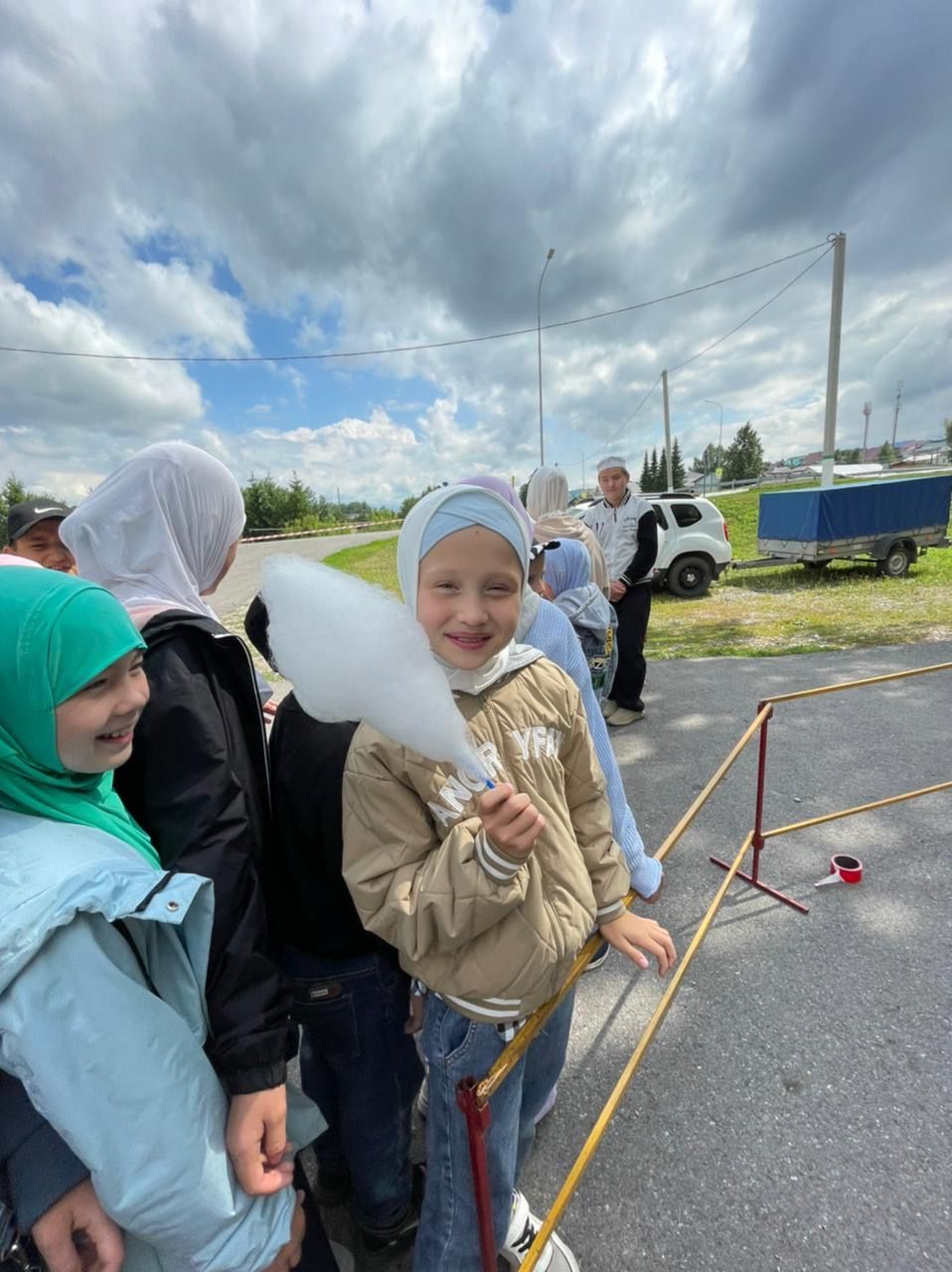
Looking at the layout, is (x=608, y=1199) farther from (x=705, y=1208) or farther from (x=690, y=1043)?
(x=690, y=1043)

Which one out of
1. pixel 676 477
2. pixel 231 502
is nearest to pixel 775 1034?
pixel 231 502

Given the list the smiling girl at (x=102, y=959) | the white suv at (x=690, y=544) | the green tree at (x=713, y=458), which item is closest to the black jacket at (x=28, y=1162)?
the smiling girl at (x=102, y=959)

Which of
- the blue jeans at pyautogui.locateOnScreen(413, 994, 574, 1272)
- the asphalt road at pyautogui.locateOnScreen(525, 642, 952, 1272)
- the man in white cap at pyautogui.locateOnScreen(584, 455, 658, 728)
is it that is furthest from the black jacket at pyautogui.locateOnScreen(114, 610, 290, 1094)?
the man in white cap at pyautogui.locateOnScreen(584, 455, 658, 728)

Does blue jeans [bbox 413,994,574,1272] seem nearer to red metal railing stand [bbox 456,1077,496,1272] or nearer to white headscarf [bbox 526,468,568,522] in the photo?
red metal railing stand [bbox 456,1077,496,1272]

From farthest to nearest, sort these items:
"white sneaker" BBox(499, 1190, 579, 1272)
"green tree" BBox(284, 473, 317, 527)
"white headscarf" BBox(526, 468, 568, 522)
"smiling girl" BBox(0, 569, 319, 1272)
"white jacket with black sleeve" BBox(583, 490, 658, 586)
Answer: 1. "green tree" BBox(284, 473, 317, 527)
2. "white jacket with black sleeve" BBox(583, 490, 658, 586)
3. "white headscarf" BBox(526, 468, 568, 522)
4. "white sneaker" BBox(499, 1190, 579, 1272)
5. "smiling girl" BBox(0, 569, 319, 1272)

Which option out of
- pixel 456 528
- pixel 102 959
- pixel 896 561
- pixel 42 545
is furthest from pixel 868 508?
pixel 102 959

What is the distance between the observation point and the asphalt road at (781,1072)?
67.1 inches

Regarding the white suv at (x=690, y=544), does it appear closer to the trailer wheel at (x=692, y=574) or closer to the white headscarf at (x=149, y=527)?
the trailer wheel at (x=692, y=574)

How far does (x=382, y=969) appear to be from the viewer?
1397 mm

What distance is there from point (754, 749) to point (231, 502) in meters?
4.61

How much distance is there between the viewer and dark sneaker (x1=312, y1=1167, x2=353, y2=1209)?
179 centimetres

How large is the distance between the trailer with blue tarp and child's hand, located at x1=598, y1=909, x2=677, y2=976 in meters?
12.8

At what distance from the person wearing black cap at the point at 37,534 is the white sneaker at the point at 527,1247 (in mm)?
3163

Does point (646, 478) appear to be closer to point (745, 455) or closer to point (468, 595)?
point (745, 455)
